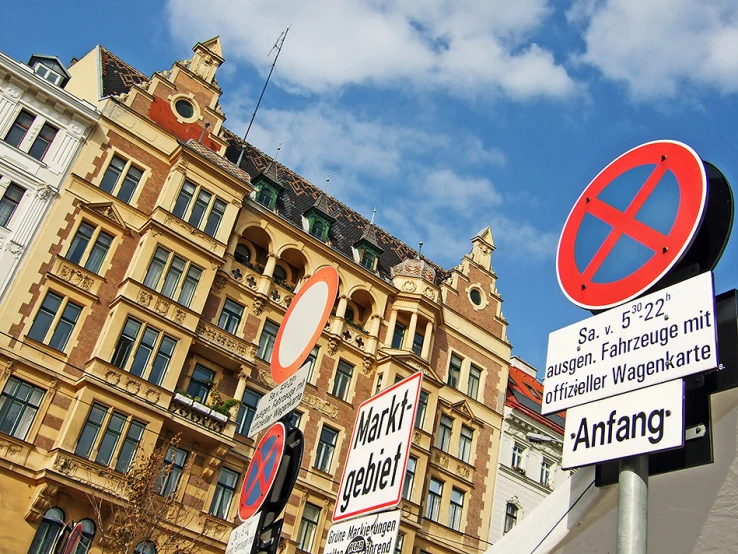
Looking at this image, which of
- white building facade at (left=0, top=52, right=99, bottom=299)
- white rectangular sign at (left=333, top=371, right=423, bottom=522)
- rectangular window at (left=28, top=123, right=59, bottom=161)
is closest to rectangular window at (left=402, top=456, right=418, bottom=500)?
white building facade at (left=0, top=52, right=99, bottom=299)

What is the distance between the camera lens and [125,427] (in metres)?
22.4

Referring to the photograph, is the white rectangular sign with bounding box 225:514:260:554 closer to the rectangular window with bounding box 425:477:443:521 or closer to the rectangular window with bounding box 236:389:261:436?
the rectangular window with bounding box 236:389:261:436

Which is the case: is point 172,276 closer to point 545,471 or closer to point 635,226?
point 545,471

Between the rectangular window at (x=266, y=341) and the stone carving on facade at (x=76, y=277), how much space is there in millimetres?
6589

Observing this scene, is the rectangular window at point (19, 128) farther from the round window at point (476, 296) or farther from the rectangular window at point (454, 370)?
the round window at point (476, 296)

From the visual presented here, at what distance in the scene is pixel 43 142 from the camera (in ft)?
82.0

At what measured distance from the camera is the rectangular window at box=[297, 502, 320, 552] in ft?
83.6

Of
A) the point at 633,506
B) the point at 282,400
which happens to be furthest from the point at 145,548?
the point at 633,506

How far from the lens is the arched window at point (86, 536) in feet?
67.7

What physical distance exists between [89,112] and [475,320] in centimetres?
1895

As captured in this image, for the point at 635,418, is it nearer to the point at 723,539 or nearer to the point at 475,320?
the point at 723,539

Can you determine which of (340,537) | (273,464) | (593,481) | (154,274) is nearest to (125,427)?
(154,274)

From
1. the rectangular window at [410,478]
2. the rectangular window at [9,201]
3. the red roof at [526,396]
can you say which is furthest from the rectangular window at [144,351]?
the red roof at [526,396]

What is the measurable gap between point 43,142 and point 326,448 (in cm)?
1495
